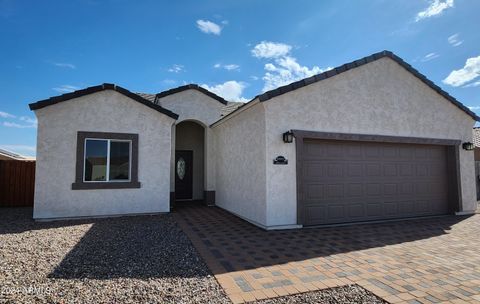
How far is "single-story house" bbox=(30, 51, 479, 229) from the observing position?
7855mm

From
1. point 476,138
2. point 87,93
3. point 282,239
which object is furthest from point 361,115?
point 476,138

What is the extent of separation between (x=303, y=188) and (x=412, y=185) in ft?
15.1

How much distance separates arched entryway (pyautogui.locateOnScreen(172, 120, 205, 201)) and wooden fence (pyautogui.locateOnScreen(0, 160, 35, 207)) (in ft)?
22.4

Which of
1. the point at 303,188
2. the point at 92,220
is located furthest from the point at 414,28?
the point at 92,220

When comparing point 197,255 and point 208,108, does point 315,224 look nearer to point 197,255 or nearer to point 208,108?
point 197,255

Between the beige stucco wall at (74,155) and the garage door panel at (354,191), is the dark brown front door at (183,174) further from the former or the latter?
the garage door panel at (354,191)

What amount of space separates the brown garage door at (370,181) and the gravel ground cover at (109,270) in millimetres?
4255

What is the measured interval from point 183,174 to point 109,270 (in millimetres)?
9823

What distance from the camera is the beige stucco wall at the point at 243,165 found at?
7887mm

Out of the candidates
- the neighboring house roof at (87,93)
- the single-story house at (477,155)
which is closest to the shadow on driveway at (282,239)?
the neighboring house roof at (87,93)

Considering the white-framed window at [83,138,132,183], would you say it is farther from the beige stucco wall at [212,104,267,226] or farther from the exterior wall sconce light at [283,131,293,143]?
the exterior wall sconce light at [283,131,293,143]

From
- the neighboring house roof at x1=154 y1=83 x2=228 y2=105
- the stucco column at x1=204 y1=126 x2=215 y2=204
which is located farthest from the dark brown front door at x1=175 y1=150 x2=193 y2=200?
the neighboring house roof at x1=154 y1=83 x2=228 y2=105

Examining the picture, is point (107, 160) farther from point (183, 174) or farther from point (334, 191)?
point (334, 191)

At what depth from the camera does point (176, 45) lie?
12133 mm
